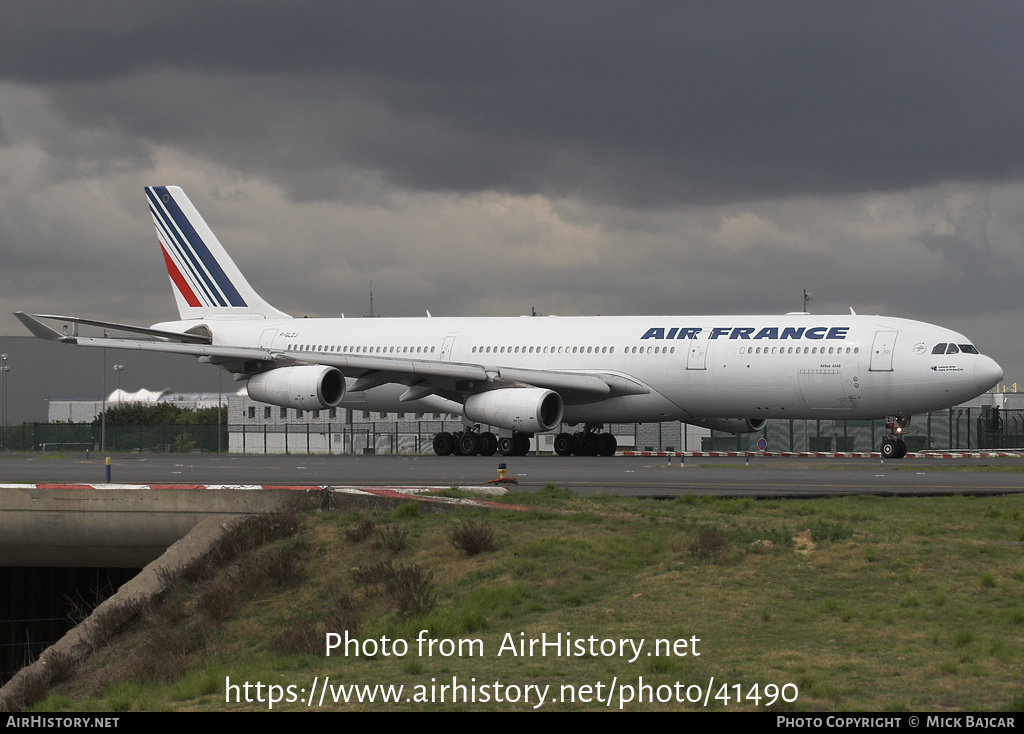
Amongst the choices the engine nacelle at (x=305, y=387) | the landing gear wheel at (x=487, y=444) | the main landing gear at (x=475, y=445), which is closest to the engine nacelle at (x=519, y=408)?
the main landing gear at (x=475, y=445)

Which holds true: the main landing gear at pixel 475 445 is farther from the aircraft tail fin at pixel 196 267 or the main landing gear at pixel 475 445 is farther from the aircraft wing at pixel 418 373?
the aircraft tail fin at pixel 196 267

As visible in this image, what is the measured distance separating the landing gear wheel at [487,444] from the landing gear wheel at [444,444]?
1.07m

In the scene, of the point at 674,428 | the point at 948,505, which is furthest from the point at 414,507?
the point at 674,428

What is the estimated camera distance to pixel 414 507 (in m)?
19.5

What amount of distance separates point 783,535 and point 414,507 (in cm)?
603

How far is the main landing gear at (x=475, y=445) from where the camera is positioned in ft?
136

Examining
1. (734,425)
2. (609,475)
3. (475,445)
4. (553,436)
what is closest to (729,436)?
(553,436)

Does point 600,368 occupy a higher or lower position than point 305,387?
higher

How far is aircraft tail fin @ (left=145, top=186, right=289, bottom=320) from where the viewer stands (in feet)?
167

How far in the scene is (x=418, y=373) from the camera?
40.4m

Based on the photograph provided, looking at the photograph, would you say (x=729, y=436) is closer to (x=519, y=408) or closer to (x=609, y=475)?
(x=519, y=408)

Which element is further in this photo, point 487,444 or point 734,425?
point 734,425

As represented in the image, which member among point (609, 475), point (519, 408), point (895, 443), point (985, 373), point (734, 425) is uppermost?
point (985, 373)

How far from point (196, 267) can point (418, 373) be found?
15565 millimetres
